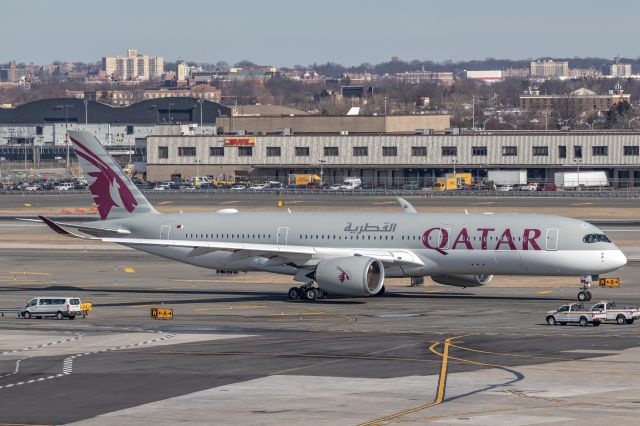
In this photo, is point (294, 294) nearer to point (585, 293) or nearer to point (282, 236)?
point (282, 236)

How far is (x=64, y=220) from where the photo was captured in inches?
5709

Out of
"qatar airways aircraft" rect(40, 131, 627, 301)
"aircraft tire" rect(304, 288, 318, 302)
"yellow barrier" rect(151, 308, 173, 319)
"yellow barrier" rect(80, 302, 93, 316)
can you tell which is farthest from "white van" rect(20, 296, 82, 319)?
"aircraft tire" rect(304, 288, 318, 302)

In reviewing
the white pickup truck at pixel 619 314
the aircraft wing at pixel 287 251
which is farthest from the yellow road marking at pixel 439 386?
the aircraft wing at pixel 287 251

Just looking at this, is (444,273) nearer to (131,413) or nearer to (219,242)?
(219,242)

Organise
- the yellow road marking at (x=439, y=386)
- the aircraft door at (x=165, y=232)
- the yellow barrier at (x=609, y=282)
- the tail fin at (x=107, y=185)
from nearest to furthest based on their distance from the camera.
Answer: the yellow road marking at (x=439, y=386) < the yellow barrier at (x=609, y=282) < the aircraft door at (x=165, y=232) < the tail fin at (x=107, y=185)

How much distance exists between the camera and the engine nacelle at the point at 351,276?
7781cm

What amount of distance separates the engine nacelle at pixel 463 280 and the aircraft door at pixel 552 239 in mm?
5389

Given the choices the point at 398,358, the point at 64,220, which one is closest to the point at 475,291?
the point at 398,358

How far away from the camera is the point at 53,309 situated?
238ft

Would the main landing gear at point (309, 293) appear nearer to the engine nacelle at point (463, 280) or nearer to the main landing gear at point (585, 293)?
the engine nacelle at point (463, 280)

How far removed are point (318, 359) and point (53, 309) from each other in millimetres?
23222

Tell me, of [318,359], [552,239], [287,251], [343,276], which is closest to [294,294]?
[287,251]

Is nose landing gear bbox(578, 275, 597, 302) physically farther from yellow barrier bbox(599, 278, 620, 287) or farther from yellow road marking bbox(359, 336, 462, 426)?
yellow road marking bbox(359, 336, 462, 426)

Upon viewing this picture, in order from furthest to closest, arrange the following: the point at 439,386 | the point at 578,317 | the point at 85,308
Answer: the point at 85,308
the point at 578,317
the point at 439,386
